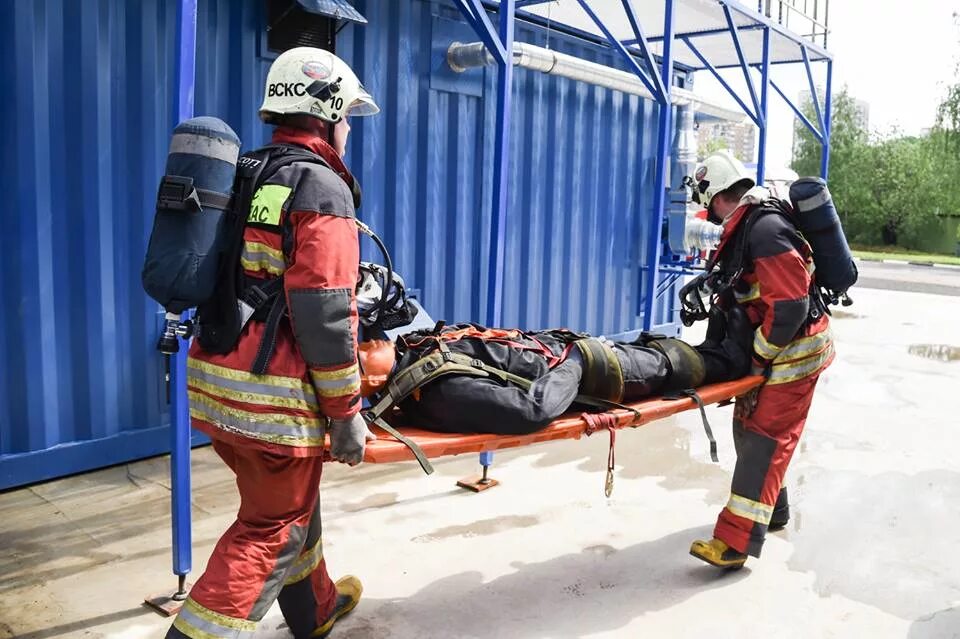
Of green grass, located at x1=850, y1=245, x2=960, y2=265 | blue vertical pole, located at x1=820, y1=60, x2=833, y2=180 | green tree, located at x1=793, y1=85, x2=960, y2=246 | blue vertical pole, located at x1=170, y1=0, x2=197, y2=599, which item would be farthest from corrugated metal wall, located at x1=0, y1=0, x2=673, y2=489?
green tree, located at x1=793, y1=85, x2=960, y2=246

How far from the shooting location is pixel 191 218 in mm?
2484

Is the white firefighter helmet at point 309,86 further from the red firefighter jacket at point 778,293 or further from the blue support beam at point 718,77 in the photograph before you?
the blue support beam at point 718,77

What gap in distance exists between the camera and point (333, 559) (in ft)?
12.8

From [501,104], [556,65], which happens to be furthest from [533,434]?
[556,65]

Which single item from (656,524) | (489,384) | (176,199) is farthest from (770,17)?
(176,199)

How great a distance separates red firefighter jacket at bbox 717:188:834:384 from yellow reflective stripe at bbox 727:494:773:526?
555 mm

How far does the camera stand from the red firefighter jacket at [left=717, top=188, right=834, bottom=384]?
369 centimetres

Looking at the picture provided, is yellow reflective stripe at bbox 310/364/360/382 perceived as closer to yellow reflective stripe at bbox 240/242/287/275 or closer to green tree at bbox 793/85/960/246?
yellow reflective stripe at bbox 240/242/287/275

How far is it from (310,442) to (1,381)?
2.81m

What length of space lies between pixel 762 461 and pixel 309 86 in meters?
2.57

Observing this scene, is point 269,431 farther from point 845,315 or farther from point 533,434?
point 845,315

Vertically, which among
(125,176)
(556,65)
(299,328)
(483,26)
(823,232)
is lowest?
(299,328)

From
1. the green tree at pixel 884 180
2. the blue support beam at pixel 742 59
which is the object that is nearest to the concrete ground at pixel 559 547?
the blue support beam at pixel 742 59

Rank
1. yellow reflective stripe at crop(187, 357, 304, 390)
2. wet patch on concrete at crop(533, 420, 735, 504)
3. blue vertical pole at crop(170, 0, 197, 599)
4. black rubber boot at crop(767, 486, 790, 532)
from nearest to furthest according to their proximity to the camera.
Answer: yellow reflective stripe at crop(187, 357, 304, 390) → blue vertical pole at crop(170, 0, 197, 599) → black rubber boot at crop(767, 486, 790, 532) → wet patch on concrete at crop(533, 420, 735, 504)
